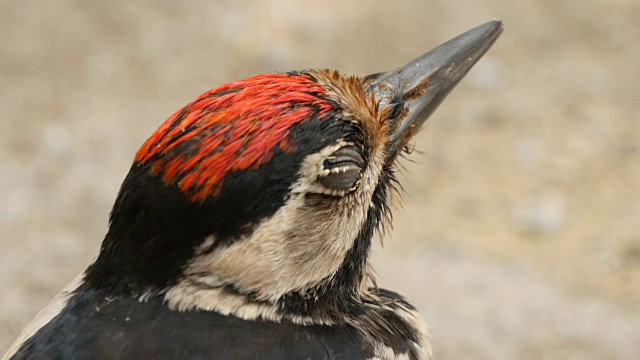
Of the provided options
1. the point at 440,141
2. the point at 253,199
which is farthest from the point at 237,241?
the point at 440,141

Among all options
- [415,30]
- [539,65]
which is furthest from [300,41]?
[539,65]

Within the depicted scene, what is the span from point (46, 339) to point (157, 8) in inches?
190

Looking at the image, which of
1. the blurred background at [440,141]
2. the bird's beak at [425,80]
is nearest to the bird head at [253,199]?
the bird's beak at [425,80]

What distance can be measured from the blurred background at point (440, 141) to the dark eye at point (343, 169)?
2.46 meters

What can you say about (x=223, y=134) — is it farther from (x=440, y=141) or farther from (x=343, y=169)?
(x=440, y=141)

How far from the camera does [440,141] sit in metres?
5.91

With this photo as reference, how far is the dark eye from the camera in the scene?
218cm

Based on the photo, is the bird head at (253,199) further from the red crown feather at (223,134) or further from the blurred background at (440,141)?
the blurred background at (440,141)

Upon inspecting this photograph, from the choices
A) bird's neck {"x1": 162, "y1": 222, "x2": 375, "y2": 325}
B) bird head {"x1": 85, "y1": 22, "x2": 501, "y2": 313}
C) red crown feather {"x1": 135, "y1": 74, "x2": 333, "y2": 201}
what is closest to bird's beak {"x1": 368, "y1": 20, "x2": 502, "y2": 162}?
bird head {"x1": 85, "y1": 22, "x2": 501, "y2": 313}

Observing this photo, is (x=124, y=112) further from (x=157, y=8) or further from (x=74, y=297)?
(x=74, y=297)

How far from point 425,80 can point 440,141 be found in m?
3.28

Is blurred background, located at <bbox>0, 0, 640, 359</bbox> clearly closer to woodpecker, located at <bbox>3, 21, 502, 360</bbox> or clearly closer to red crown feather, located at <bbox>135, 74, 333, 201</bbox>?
woodpecker, located at <bbox>3, 21, 502, 360</bbox>

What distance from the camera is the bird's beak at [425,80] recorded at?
8.39ft

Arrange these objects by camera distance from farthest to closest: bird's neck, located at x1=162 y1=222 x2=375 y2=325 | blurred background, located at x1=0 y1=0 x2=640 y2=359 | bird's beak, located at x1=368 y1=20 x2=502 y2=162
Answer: blurred background, located at x1=0 y1=0 x2=640 y2=359
bird's beak, located at x1=368 y1=20 x2=502 y2=162
bird's neck, located at x1=162 y1=222 x2=375 y2=325
